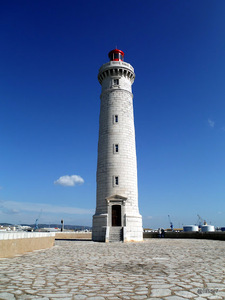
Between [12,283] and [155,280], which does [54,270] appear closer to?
[12,283]

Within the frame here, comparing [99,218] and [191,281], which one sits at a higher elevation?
[99,218]

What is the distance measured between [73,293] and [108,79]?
28666mm

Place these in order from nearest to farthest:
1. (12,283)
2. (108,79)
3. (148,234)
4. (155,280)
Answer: (12,283) < (155,280) < (108,79) < (148,234)

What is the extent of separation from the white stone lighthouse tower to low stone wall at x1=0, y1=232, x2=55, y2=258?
9.94m

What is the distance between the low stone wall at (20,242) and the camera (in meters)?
10.6

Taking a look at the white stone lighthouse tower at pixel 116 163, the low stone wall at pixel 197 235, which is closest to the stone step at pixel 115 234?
the white stone lighthouse tower at pixel 116 163

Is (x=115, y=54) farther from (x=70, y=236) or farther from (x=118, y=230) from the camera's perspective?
(x=70, y=236)

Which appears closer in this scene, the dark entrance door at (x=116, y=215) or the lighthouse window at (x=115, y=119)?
the dark entrance door at (x=116, y=215)

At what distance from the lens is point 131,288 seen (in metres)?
5.43

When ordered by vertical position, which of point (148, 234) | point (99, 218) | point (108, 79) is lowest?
point (148, 234)

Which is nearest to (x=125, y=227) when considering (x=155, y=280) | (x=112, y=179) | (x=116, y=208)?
(x=116, y=208)

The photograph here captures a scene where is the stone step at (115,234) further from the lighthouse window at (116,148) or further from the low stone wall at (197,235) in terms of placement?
the low stone wall at (197,235)

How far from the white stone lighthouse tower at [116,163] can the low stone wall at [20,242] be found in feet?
32.6

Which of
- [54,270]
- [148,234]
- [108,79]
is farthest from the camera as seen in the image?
[148,234]
